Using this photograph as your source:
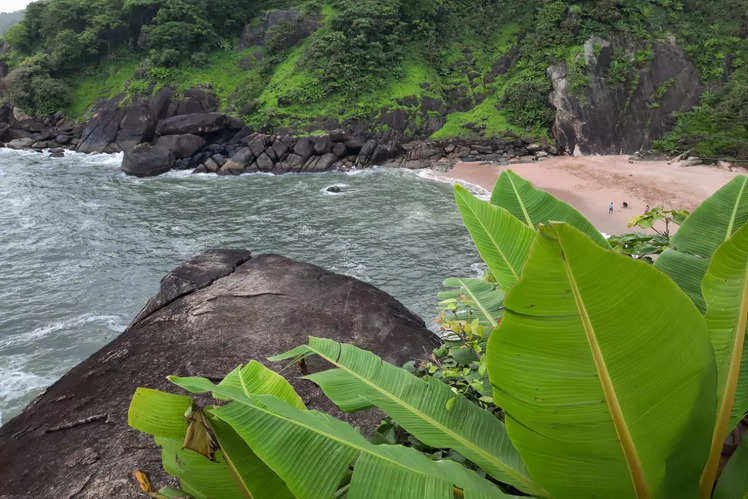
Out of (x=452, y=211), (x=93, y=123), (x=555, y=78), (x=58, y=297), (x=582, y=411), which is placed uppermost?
(x=555, y=78)

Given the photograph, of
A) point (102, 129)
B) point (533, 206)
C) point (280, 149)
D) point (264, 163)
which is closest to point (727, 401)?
point (533, 206)

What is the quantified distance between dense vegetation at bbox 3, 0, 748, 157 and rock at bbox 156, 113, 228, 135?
2.20 meters

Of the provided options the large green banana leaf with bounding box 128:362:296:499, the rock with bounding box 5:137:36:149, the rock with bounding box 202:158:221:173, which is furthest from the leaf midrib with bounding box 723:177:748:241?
the rock with bounding box 5:137:36:149

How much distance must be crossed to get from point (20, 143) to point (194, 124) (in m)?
13.2

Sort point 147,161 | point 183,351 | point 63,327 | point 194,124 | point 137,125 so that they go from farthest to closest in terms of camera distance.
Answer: point 137,125 < point 194,124 < point 147,161 < point 63,327 < point 183,351

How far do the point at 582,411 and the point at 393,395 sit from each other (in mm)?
622

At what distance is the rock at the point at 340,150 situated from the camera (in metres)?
23.1

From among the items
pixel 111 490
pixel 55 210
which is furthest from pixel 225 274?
pixel 55 210

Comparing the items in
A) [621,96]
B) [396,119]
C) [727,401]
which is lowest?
[396,119]

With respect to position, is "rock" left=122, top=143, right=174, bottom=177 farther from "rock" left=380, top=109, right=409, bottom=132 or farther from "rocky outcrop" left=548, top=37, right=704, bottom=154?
"rocky outcrop" left=548, top=37, right=704, bottom=154

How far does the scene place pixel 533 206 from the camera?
5.31 feet

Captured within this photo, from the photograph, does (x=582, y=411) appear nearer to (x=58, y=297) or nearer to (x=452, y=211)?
(x=58, y=297)

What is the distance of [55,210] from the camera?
1709cm

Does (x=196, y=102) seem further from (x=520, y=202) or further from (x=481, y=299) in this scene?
(x=520, y=202)
